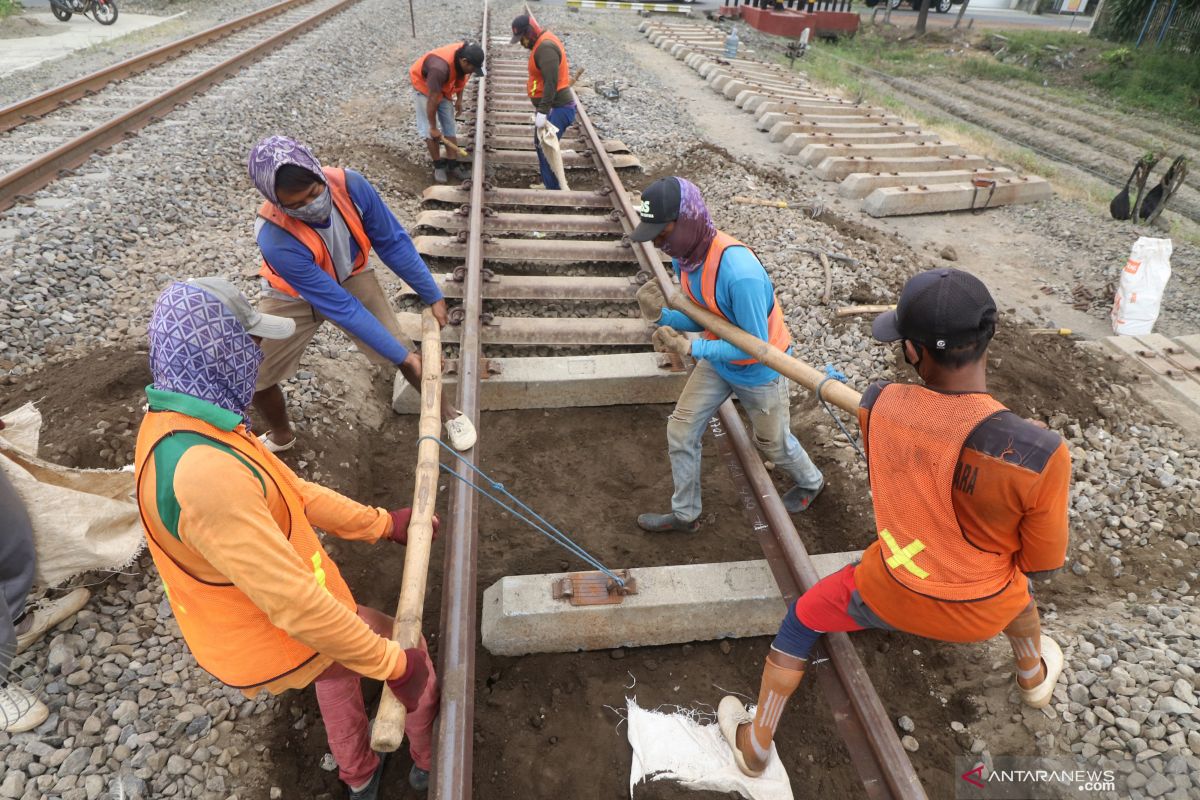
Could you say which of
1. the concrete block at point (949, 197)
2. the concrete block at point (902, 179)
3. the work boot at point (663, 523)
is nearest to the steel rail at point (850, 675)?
the work boot at point (663, 523)

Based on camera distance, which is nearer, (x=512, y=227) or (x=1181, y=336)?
(x=1181, y=336)

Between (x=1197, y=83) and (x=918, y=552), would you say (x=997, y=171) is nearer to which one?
(x=918, y=552)

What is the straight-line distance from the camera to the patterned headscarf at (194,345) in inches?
65.5

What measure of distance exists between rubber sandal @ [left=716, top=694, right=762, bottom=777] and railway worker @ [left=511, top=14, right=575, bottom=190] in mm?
6157

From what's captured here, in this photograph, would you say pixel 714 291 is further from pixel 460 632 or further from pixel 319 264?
pixel 319 264

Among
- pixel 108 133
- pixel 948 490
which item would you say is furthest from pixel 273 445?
pixel 108 133

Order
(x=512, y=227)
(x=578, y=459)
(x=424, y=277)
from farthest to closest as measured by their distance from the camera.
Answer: (x=512, y=227) → (x=578, y=459) → (x=424, y=277)

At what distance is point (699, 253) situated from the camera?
10.0 ft

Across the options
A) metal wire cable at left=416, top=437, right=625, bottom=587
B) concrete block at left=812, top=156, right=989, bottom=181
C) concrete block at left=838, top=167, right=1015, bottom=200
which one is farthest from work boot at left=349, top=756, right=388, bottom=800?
concrete block at left=812, top=156, right=989, bottom=181

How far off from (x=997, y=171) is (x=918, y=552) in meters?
8.35

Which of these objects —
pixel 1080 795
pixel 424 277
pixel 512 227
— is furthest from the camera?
pixel 512 227

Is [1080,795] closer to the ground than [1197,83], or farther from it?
closer to the ground

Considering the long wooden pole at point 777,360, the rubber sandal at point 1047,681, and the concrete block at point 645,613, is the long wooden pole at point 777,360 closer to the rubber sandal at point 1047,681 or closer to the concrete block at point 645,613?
the concrete block at point 645,613

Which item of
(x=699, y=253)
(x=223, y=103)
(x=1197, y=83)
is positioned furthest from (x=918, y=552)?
(x=1197, y=83)
